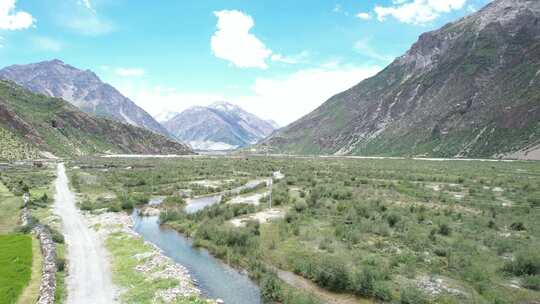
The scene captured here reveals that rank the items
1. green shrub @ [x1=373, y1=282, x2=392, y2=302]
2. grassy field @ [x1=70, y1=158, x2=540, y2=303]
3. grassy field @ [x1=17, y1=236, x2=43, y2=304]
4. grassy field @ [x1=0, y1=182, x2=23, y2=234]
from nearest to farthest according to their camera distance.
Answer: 1. grassy field @ [x1=17, y1=236, x2=43, y2=304]
2. green shrub @ [x1=373, y1=282, x2=392, y2=302]
3. grassy field @ [x1=70, y1=158, x2=540, y2=303]
4. grassy field @ [x1=0, y1=182, x2=23, y2=234]

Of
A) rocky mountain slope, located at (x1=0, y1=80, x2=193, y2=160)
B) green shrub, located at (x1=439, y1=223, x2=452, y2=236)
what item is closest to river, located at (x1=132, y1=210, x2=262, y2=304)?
green shrub, located at (x1=439, y1=223, x2=452, y2=236)

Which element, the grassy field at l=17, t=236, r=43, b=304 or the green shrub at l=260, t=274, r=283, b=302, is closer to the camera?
the grassy field at l=17, t=236, r=43, b=304

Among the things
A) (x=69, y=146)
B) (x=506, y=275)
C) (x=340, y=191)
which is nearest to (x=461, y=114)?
(x=340, y=191)

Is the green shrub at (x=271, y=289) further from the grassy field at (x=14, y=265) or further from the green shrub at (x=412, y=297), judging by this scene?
the grassy field at (x=14, y=265)

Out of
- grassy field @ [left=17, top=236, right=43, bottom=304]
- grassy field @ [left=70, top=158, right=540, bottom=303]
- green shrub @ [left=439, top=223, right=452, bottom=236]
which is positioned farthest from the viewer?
green shrub @ [left=439, top=223, right=452, bottom=236]

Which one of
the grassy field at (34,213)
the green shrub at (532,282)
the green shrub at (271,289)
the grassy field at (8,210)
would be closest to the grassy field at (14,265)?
the grassy field at (34,213)

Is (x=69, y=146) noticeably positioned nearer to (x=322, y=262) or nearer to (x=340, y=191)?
(x=340, y=191)

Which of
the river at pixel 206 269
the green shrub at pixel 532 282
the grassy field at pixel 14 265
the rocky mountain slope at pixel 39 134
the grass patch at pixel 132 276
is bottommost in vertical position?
the river at pixel 206 269

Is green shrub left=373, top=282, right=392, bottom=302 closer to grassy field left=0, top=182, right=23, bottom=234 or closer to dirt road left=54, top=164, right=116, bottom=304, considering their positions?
dirt road left=54, top=164, right=116, bottom=304

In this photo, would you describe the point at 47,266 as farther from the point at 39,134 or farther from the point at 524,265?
the point at 39,134
